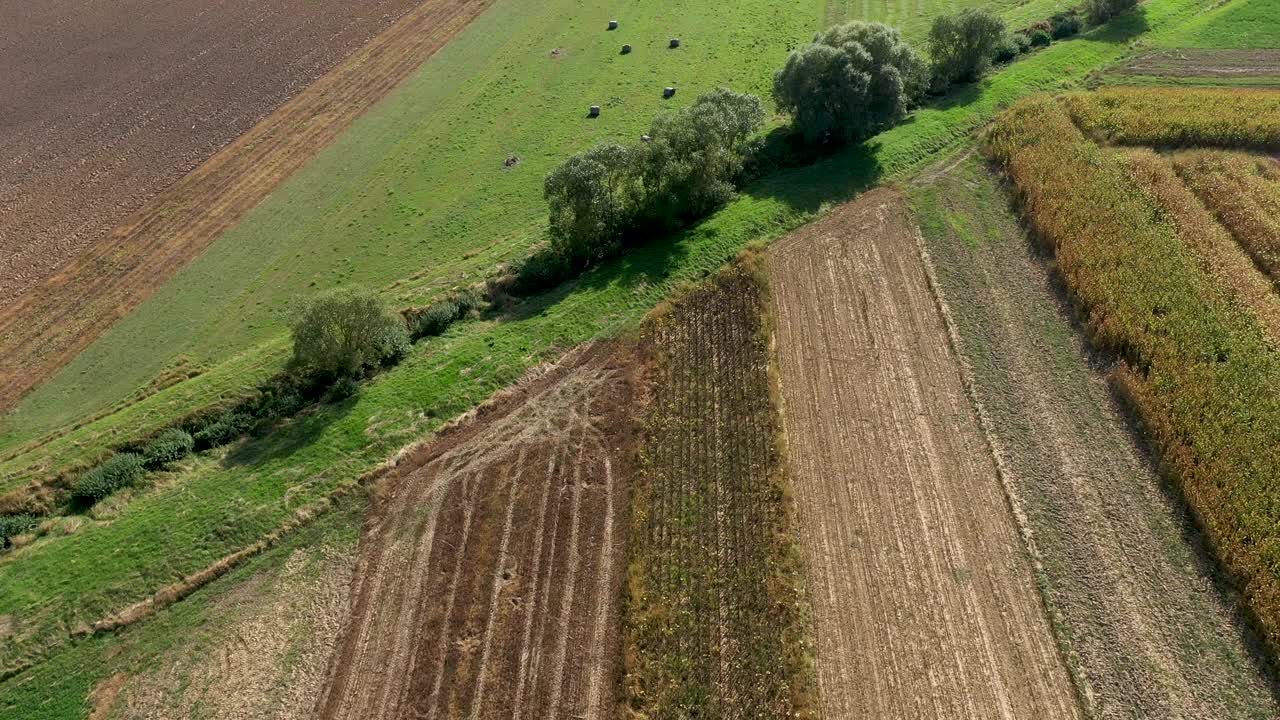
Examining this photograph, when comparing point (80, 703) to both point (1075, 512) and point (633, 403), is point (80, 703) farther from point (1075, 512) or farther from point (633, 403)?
point (1075, 512)

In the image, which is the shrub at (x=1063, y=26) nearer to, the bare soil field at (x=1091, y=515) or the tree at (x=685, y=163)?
the bare soil field at (x=1091, y=515)

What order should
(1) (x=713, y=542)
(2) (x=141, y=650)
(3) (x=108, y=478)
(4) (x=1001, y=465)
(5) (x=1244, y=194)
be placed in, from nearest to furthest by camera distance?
1. (2) (x=141, y=650)
2. (1) (x=713, y=542)
3. (4) (x=1001, y=465)
4. (3) (x=108, y=478)
5. (5) (x=1244, y=194)

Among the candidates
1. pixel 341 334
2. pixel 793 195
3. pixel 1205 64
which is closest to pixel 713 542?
pixel 341 334

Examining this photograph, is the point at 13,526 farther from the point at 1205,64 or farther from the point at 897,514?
the point at 1205,64

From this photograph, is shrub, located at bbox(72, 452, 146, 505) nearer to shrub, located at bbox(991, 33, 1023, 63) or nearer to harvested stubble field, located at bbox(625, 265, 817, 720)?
Result: harvested stubble field, located at bbox(625, 265, 817, 720)

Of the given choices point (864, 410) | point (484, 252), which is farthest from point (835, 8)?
point (864, 410)

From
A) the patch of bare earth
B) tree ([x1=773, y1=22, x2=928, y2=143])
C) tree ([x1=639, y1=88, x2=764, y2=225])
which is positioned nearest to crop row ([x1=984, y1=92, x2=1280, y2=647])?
tree ([x1=773, y1=22, x2=928, y2=143])
